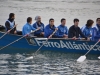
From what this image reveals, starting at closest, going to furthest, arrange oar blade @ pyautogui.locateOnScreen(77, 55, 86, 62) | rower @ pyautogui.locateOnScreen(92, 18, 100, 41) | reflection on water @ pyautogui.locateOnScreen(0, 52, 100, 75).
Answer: reflection on water @ pyautogui.locateOnScreen(0, 52, 100, 75) → oar blade @ pyautogui.locateOnScreen(77, 55, 86, 62) → rower @ pyautogui.locateOnScreen(92, 18, 100, 41)

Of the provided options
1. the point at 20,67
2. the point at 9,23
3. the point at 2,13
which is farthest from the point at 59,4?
the point at 20,67

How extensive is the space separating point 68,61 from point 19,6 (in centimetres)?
3406

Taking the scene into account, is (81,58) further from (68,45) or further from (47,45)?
(47,45)

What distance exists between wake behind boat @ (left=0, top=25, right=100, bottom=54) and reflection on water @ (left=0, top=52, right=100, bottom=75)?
12.2 inches

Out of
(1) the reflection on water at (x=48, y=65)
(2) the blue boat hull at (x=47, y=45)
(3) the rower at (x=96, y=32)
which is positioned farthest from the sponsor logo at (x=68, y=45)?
(3) the rower at (x=96, y=32)

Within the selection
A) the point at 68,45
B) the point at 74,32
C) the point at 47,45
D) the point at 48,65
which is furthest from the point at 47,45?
the point at 48,65

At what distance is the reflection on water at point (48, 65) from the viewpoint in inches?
858

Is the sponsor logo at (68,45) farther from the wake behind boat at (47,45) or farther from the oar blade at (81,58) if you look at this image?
the oar blade at (81,58)

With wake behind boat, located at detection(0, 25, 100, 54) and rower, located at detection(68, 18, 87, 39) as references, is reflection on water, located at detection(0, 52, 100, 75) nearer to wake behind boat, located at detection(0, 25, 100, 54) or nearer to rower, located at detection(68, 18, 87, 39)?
wake behind boat, located at detection(0, 25, 100, 54)

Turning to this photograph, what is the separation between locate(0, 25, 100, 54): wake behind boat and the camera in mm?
25375

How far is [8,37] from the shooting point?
26.6m

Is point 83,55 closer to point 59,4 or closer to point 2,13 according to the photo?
point 2,13

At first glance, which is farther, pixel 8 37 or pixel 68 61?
pixel 8 37

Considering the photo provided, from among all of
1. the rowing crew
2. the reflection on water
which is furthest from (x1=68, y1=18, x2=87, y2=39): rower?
the reflection on water
